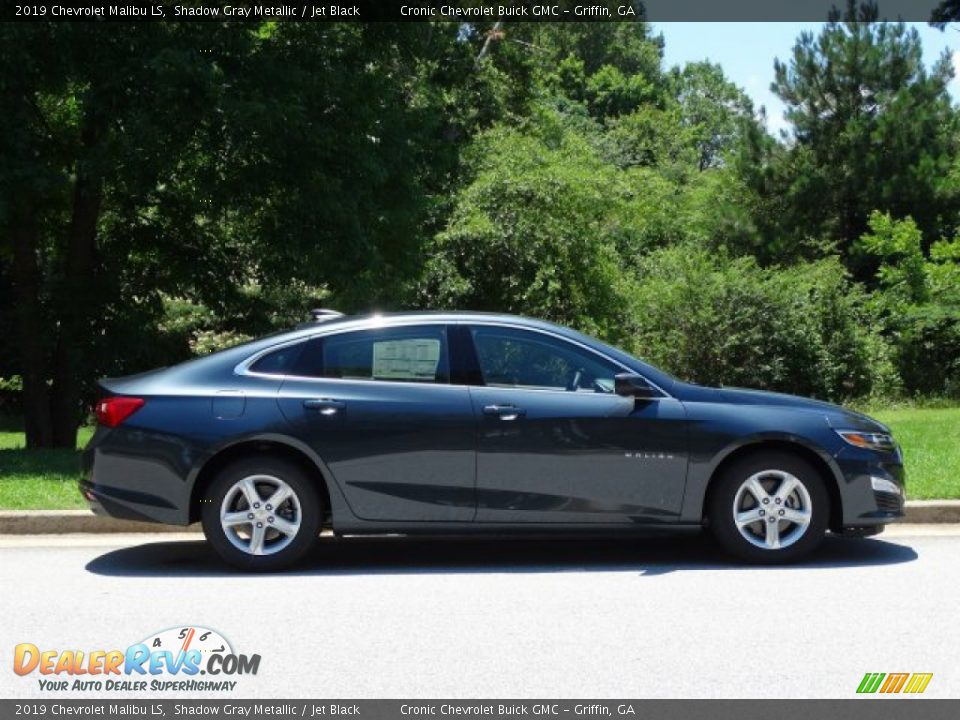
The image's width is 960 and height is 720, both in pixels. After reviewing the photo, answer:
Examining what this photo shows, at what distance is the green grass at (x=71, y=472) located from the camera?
10.3m

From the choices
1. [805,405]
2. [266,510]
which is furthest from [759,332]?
[266,510]

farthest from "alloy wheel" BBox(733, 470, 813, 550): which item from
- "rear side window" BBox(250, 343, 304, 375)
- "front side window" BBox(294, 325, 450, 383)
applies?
"rear side window" BBox(250, 343, 304, 375)

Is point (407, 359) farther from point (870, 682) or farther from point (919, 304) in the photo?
point (919, 304)

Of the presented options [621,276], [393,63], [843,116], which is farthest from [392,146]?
[843,116]

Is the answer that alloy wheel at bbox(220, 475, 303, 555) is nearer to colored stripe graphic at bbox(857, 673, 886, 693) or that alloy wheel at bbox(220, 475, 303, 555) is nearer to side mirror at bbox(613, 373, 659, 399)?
side mirror at bbox(613, 373, 659, 399)

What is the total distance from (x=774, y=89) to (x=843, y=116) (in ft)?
6.68

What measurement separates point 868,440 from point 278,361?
11.9 feet

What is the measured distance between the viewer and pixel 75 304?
18188 mm

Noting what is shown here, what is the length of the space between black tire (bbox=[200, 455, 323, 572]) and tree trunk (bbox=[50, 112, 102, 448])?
10479 mm

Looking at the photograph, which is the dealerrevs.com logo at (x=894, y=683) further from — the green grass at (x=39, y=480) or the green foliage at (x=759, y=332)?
the green foliage at (x=759, y=332)

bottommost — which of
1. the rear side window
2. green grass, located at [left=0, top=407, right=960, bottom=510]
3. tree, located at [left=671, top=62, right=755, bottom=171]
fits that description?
green grass, located at [left=0, top=407, right=960, bottom=510]

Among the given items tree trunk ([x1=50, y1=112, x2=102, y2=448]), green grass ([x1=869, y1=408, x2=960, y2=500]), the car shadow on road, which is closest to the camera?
the car shadow on road

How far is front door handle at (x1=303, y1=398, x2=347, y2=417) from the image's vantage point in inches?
320

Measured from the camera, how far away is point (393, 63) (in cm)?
2769
